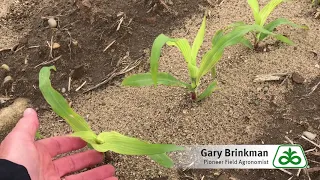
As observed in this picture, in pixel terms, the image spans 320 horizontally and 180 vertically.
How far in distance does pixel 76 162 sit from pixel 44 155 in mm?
112

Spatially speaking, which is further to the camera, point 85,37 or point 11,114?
point 85,37

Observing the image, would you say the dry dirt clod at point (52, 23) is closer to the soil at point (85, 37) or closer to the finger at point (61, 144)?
the soil at point (85, 37)

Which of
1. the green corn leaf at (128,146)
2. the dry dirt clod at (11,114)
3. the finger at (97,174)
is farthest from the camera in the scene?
the dry dirt clod at (11,114)

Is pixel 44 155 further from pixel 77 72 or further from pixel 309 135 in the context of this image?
pixel 309 135

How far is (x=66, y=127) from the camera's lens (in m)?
1.63

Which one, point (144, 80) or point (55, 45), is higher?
point (144, 80)

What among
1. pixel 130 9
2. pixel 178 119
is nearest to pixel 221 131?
pixel 178 119

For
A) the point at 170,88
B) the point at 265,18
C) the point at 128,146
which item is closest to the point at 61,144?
the point at 128,146

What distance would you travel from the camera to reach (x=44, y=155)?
4.50 ft

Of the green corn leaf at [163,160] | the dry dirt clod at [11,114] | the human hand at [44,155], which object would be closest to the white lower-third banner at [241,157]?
the green corn leaf at [163,160]

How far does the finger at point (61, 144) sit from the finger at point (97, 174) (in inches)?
4.0

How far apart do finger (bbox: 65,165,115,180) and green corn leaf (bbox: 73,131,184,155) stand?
141 mm

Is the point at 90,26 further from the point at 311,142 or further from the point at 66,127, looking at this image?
the point at 311,142

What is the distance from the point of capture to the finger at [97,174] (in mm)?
1374
